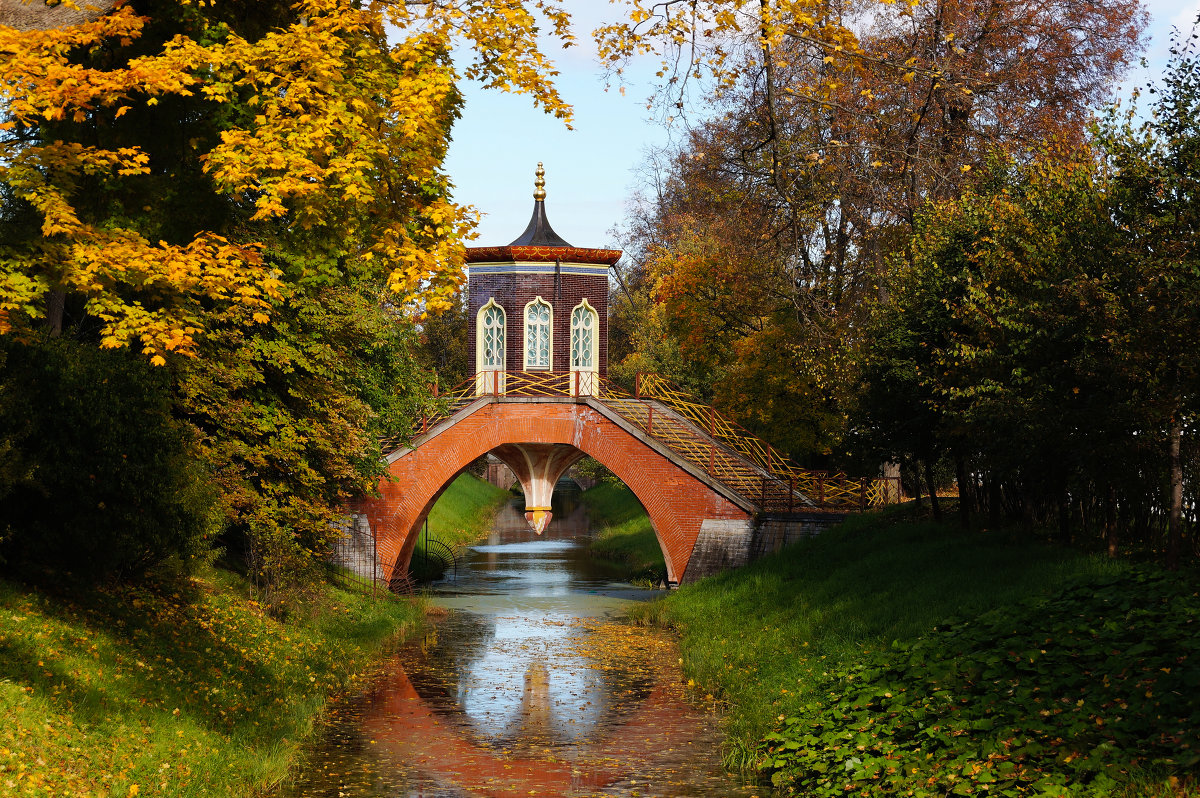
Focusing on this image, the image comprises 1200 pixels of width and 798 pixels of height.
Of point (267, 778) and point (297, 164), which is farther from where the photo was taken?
point (267, 778)

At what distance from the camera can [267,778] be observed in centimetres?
1189

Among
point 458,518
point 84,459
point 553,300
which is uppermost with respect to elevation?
point 553,300

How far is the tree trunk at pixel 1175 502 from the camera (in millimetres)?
12812

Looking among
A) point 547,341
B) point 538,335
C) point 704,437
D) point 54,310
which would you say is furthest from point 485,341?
point 54,310

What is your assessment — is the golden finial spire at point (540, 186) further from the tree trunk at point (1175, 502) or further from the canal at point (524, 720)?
the tree trunk at point (1175, 502)

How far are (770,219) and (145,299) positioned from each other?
15.2 meters

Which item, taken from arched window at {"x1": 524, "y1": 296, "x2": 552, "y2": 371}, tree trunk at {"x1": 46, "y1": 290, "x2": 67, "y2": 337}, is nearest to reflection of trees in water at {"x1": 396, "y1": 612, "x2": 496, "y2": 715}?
tree trunk at {"x1": 46, "y1": 290, "x2": 67, "y2": 337}

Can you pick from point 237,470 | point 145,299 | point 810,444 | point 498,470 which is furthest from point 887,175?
point 498,470

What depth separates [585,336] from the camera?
33406mm

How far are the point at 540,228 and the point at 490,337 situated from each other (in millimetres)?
3806

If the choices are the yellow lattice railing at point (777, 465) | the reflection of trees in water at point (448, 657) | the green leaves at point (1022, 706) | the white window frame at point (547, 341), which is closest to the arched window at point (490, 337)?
the white window frame at point (547, 341)

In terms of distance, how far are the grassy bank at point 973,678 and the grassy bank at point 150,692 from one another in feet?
18.5

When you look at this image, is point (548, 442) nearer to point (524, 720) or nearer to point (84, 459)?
point (524, 720)

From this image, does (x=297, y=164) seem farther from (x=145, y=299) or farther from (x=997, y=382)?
(x=997, y=382)
